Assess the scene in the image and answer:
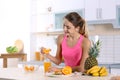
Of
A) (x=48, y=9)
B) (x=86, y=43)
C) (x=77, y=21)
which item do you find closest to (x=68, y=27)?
(x=77, y=21)

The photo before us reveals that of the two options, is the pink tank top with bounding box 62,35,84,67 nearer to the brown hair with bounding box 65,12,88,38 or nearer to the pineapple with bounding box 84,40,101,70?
the brown hair with bounding box 65,12,88,38

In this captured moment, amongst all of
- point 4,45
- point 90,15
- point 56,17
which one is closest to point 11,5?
point 4,45

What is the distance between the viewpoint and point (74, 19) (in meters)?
2.67

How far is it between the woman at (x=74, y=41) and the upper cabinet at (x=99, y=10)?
1667 mm

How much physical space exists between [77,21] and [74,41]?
0.74 feet

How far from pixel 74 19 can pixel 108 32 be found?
7.11 feet

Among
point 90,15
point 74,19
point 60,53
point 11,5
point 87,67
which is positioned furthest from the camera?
point 11,5

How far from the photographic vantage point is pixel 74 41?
9.12 feet

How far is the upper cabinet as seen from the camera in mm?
4320

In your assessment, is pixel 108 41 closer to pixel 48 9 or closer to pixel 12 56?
pixel 48 9

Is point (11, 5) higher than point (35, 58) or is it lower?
higher

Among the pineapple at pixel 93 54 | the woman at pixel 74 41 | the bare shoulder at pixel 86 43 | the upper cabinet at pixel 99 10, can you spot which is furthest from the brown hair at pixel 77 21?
the upper cabinet at pixel 99 10

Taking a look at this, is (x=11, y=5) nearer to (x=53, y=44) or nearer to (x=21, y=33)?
(x=21, y=33)

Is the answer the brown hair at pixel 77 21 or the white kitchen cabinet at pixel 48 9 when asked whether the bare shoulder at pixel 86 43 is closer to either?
the brown hair at pixel 77 21
